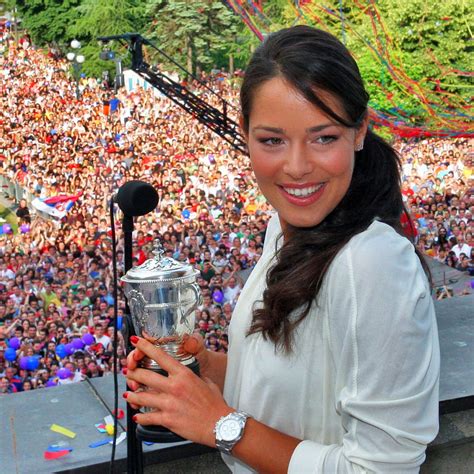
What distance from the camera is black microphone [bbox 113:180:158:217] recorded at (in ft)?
4.19

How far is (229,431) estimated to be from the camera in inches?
41.9

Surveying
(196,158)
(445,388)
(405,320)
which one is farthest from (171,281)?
(196,158)

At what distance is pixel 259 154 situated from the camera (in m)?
1.10

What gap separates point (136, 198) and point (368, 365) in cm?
48

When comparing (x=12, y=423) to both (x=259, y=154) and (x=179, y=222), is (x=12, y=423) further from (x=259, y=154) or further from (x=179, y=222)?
(x=179, y=222)

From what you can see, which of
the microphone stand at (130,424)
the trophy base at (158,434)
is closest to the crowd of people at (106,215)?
the microphone stand at (130,424)

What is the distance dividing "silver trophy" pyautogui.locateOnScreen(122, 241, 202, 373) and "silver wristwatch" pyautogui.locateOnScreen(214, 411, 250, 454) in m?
0.18

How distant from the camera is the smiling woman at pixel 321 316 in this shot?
0.96m

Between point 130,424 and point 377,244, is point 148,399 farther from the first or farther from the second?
point 377,244

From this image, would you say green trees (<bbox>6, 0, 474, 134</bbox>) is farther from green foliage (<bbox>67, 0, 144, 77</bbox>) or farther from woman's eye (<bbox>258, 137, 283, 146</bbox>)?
woman's eye (<bbox>258, 137, 283, 146</bbox>)

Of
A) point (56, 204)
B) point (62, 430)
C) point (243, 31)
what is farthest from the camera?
point (243, 31)

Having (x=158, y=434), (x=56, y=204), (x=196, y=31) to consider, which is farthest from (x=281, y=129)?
(x=196, y=31)

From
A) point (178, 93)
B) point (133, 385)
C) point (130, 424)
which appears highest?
point (133, 385)

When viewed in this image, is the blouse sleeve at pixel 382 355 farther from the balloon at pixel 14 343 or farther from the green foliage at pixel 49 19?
the green foliage at pixel 49 19
